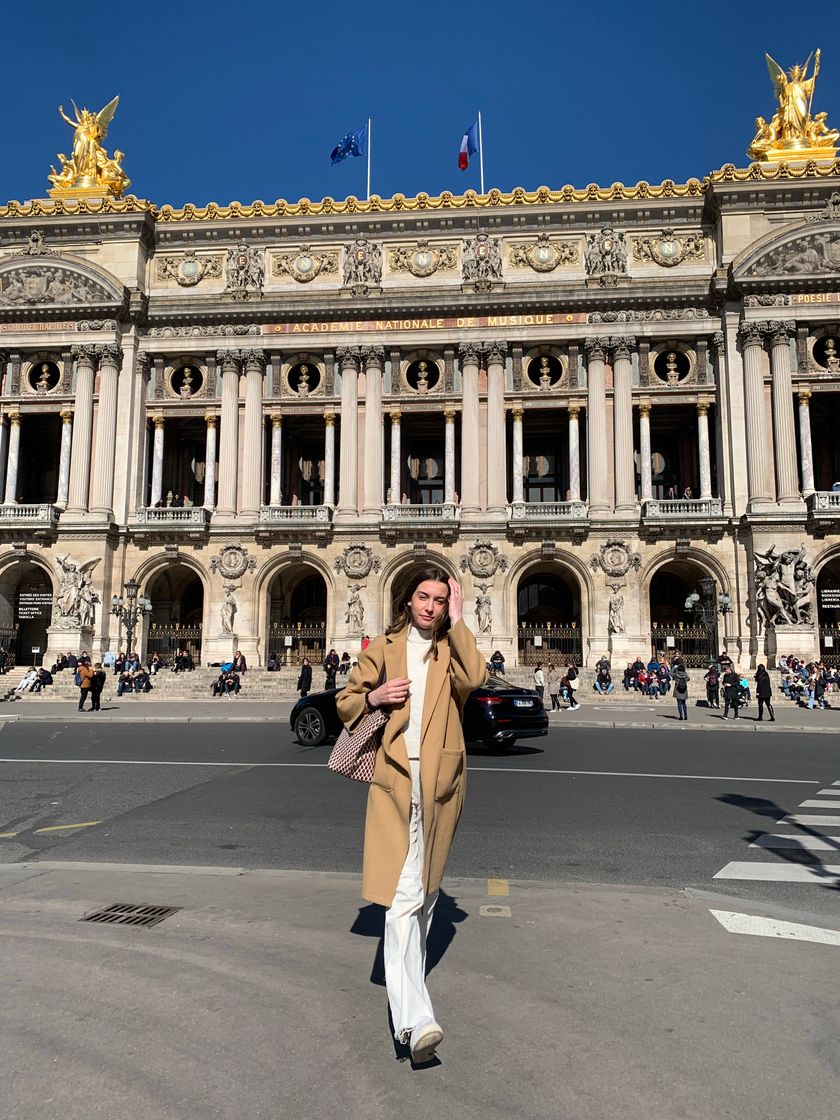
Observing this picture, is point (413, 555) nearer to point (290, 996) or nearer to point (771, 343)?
point (771, 343)

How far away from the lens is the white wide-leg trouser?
3.53 m

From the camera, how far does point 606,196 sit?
40562 mm

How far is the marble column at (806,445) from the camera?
37.7m

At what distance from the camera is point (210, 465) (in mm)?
41531

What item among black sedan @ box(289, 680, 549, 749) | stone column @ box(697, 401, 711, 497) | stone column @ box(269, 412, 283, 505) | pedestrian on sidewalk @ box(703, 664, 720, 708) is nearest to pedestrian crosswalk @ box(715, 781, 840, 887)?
black sedan @ box(289, 680, 549, 749)

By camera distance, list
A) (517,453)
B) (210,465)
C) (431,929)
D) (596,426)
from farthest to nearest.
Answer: (210,465) < (517,453) < (596,426) < (431,929)

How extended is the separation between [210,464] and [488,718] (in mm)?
28679

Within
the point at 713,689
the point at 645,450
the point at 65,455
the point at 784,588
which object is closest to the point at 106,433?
the point at 65,455

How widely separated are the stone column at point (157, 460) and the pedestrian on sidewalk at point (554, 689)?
22.5 m

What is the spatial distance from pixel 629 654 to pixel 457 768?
34.4 m

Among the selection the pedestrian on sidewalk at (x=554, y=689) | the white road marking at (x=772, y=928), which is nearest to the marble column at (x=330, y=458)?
the pedestrian on sidewalk at (x=554, y=689)

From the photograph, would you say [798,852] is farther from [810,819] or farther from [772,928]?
[772,928]

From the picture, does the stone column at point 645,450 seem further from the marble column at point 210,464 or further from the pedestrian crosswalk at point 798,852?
the pedestrian crosswalk at point 798,852

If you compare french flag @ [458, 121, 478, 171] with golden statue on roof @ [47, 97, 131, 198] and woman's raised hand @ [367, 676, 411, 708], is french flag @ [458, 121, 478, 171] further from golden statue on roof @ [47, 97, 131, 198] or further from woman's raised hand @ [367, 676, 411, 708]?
woman's raised hand @ [367, 676, 411, 708]
